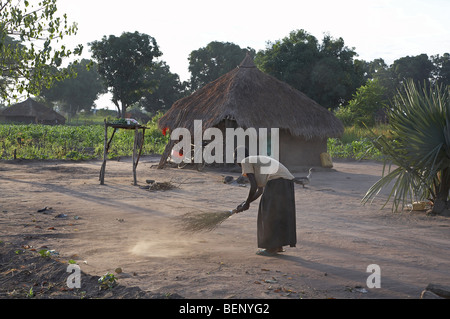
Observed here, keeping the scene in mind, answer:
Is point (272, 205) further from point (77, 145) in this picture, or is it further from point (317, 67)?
point (317, 67)

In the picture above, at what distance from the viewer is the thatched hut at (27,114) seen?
142 ft

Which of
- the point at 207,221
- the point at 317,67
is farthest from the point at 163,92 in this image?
the point at 207,221

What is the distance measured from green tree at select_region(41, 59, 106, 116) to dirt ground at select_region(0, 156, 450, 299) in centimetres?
5472

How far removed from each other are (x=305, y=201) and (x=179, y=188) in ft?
11.3

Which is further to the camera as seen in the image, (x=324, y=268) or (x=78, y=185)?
(x=78, y=185)

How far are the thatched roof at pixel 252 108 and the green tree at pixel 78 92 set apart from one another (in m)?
47.0

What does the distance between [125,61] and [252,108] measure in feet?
93.9

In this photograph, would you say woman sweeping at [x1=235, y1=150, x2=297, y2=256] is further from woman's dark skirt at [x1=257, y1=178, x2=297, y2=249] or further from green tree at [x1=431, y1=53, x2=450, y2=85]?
green tree at [x1=431, y1=53, x2=450, y2=85]

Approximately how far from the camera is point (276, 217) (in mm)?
5691

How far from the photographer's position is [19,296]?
416 cm

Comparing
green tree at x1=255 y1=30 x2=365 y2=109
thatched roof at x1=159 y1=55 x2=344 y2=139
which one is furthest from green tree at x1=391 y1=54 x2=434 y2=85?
thatched roof at x1=159 y1=55 x2=344 y2=139
